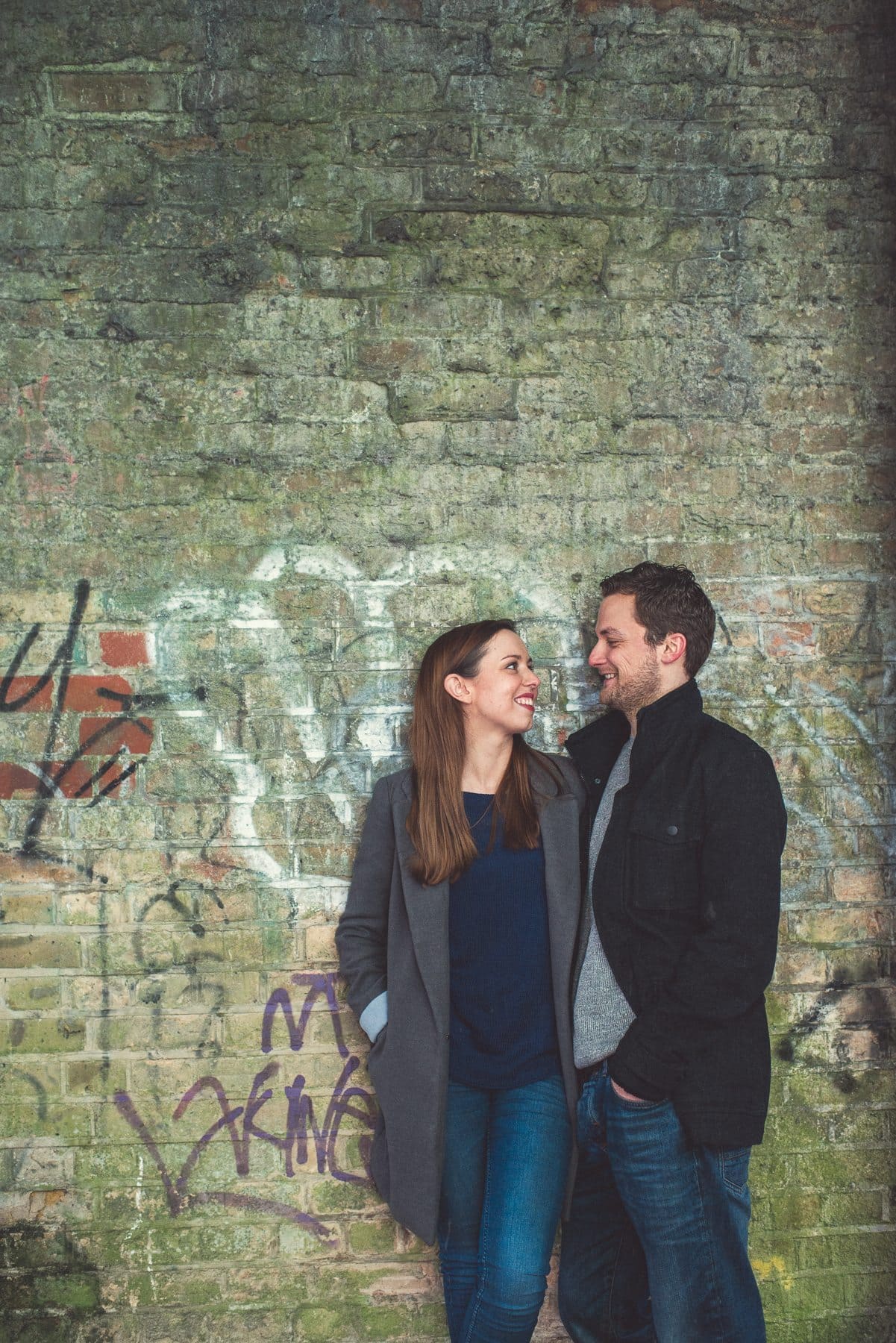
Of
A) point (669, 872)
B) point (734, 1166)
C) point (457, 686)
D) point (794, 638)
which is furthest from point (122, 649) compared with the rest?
point (734, 1166)

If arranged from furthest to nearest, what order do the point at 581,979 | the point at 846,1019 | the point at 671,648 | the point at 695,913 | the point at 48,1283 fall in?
the point at 846,1019 → the point at 48,1283 → the point at 671,648 → the point at 581,979 → the point at 695,913

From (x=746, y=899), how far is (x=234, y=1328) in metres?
1.82

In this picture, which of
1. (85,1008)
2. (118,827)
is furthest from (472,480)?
(85,1008)

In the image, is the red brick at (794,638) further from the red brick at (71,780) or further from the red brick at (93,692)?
the red brick at (71,780)

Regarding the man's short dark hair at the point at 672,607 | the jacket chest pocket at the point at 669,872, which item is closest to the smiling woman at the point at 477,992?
the jacket chest pocket at the point at 669,872

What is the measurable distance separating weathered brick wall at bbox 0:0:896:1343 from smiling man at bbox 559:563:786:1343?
1.08 feet

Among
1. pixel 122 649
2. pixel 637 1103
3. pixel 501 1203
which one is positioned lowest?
pixel 501 1203

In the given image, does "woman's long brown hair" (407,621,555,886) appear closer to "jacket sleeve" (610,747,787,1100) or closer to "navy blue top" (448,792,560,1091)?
"navy blue top" (448,792,560,1091)

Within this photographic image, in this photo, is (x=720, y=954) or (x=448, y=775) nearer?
(x=720, y=954)

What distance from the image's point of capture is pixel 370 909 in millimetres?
2537

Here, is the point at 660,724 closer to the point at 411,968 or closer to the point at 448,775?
the point at 448,775

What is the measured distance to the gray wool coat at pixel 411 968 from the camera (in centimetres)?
232

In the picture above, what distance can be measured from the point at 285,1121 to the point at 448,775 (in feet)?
3.50

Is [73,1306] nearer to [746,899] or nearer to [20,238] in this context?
[746,899]
